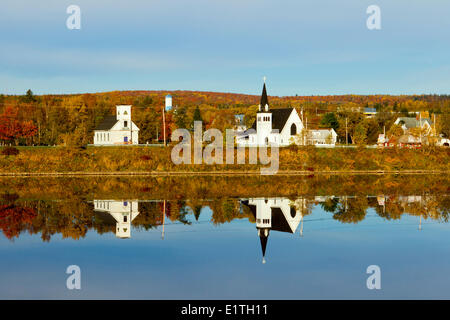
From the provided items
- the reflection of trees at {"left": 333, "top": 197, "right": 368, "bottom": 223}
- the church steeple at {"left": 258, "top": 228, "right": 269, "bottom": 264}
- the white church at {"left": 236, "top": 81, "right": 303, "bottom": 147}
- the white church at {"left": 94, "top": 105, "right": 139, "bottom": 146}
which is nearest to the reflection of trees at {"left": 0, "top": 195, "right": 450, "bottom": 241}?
the reflection of trees at {"left": 333, "top": 197, "right": 368, "bottom": 223}

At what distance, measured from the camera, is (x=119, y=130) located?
3086 inches

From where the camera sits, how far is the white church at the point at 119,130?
78.5 meters

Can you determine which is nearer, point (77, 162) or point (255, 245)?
point (255, 245)

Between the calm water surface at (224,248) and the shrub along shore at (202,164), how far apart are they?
81.0ft

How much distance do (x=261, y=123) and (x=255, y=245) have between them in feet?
195

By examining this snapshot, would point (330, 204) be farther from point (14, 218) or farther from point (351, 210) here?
point (14, 218)

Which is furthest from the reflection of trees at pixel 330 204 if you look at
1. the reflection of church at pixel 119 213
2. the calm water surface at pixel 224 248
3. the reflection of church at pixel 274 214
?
the reflection of church at pixel 119 213

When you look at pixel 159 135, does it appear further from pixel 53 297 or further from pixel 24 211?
pixel 53 297

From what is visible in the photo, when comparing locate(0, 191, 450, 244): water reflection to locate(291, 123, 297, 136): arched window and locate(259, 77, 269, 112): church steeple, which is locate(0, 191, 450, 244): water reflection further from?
locate(291, 123, 297, 136): arched window

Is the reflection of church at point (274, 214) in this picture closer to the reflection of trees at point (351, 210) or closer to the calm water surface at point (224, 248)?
the calm water surface at point (224, 248)

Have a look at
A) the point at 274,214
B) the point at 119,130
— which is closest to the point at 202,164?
the point at 119,130

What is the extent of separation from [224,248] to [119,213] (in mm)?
9578
